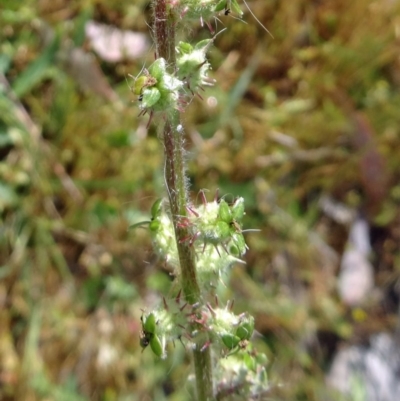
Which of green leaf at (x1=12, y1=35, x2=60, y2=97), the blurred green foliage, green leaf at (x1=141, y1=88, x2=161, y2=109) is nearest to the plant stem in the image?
green leaf at (x1=141, y1=88, x2=161, y2=109)

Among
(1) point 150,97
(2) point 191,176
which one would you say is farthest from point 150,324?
(2) point 191,176

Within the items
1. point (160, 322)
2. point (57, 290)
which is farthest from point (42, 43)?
point (160, 322)

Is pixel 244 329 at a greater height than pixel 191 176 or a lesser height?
greater

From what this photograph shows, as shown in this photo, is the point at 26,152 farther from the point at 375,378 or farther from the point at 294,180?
the point at 375,378

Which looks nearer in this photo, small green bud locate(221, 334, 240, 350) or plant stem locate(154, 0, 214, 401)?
plant stem locate(154, 0, 214, 401)

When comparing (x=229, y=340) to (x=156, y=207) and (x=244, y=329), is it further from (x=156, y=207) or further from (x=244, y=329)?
(x=156, y=207)

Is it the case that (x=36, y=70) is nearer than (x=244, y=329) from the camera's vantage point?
No

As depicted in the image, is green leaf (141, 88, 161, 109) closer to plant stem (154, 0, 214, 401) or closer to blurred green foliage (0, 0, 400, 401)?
plant stem (154, 0, 214, 401)
